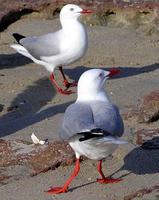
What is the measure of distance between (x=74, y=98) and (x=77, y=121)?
10.1ft

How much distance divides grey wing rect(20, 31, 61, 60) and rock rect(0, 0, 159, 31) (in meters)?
2.74

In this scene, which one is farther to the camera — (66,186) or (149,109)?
(149,109)

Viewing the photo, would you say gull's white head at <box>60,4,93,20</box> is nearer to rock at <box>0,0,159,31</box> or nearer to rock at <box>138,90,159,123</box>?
rock at <box>138,90,159,123</box>

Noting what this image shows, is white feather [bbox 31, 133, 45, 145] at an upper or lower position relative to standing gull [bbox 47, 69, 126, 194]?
lower

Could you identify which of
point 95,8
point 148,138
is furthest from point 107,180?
point 95,8

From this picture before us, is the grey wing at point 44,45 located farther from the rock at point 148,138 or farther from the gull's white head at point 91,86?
the gull's white head at point 91,86

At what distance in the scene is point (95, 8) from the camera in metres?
12.3

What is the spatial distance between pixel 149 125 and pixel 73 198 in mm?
1776

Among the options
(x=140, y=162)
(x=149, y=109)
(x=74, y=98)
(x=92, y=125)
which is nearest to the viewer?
(x=92, y=125)

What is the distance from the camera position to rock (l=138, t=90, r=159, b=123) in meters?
7.58

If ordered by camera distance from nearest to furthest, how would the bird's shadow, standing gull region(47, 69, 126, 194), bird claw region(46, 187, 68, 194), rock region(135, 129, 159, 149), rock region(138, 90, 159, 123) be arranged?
standing gull region(47, 69, 126, 194) → bird claw region(46, 187, 68, 194) → the bird's shadow → rock region(135, 129, 159, 149) → rock region(138, 90, 159, 123)

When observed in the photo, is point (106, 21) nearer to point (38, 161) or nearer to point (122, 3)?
point (122, 3)

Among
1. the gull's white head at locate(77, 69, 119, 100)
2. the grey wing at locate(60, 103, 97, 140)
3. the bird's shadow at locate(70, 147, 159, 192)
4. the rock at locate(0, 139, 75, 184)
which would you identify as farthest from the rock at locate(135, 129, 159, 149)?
the grey wing at locate(60, 103, 97, 140)

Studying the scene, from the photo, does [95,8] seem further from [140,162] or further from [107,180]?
[107,180]
